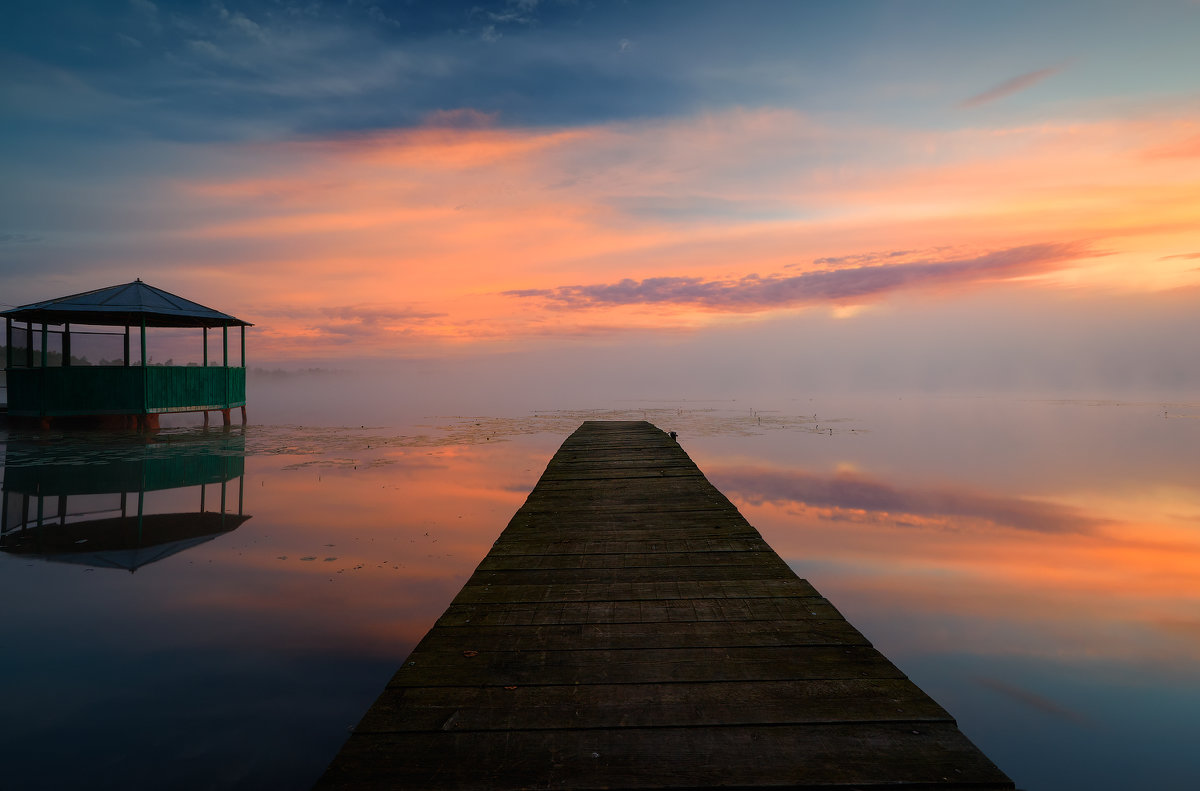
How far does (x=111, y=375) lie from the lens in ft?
62.9

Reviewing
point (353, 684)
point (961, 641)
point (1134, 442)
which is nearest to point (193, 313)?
point (353, 684)

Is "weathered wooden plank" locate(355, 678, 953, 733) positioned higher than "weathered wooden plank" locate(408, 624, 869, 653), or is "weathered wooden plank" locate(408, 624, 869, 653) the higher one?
"weathered wooden plank" locate(355, 678, 953, 733)

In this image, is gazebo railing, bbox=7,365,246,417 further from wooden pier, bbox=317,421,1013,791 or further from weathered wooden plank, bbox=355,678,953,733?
weathered wooden plank, bbox=355,678,953,733

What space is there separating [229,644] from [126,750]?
4.76ft

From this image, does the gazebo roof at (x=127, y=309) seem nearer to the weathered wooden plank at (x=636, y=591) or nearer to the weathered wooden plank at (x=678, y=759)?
the weathered wooden plank at (x=636, y=591)

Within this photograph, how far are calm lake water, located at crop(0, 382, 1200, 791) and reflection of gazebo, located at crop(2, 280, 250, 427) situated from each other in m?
2.66

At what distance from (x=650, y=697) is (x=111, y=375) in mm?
23056

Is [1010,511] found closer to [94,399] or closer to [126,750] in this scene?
[126,750]

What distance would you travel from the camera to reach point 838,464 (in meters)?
17.4

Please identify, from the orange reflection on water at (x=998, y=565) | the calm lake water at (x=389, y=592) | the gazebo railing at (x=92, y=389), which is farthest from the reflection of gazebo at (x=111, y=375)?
the orange reflection on water at (x=998, y=565)

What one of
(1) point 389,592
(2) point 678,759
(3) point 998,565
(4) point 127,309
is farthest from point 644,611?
(4) point 127,309

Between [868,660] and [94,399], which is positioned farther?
[94,399]

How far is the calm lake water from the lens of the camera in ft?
12.6

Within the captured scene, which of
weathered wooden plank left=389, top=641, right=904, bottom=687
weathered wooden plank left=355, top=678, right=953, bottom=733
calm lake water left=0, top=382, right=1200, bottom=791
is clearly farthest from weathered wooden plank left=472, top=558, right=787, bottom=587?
weathered wooden plank left=355, top=678, right=953, bottom=733
